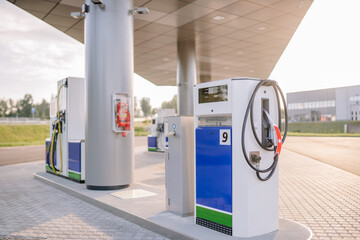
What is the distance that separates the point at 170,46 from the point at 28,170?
6.60 m

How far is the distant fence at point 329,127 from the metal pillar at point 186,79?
1015 inches

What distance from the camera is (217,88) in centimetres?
388

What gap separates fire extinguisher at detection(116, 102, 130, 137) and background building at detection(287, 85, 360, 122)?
40.2 metres

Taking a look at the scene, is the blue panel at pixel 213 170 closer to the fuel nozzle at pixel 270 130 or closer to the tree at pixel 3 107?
the fuel nozzle at pixel 270 130

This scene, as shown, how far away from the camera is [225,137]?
147 inches

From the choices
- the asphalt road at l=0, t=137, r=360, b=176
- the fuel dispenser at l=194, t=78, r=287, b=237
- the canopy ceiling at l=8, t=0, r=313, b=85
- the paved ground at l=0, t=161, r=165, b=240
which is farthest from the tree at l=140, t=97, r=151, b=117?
the fuel dispenser at l=194, t=78, r=287, b=237

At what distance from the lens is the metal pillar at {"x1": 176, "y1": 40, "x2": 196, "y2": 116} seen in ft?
41.9

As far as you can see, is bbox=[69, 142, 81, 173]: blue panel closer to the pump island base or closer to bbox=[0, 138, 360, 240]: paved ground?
the pump island base

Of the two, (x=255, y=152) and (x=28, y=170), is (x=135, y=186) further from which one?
(x=28, y=170)

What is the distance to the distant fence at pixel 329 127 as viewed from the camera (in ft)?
113

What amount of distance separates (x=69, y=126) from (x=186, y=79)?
6.36 metres

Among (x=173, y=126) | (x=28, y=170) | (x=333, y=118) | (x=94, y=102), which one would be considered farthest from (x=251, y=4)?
(x=333, y=118)

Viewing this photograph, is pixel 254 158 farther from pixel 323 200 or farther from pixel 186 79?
pixel 186 79

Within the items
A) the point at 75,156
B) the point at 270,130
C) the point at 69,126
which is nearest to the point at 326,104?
the point at 69,126
